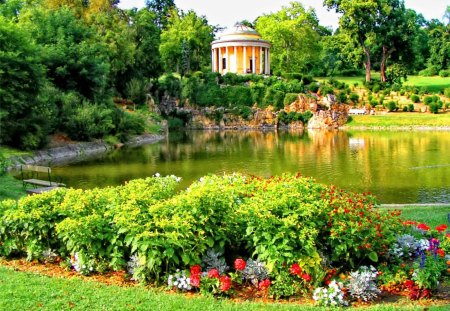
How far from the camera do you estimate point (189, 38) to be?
6688cm

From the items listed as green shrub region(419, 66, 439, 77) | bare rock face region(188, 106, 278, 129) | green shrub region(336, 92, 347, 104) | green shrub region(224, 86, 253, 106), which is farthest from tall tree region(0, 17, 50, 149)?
green shrub region(419, 66, 439, 77)

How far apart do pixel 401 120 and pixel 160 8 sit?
193 ft

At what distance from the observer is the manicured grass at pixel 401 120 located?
47.7m

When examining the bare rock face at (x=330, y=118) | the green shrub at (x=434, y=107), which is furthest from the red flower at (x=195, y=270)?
the green shrub at (x=434, y=107)

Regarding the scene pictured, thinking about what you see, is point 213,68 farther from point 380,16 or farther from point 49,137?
point 49,137

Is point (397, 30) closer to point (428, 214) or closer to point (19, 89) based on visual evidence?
point (19, 89)

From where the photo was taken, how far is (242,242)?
7246 mm

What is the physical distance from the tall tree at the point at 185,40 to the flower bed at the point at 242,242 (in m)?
57.1

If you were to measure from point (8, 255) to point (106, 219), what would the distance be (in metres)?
2.07

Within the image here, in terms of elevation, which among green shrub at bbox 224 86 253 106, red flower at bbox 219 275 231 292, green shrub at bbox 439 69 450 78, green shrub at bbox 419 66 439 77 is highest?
green shrub at bbox 419 66 439 77

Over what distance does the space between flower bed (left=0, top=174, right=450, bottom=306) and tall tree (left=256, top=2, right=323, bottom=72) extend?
206 ft

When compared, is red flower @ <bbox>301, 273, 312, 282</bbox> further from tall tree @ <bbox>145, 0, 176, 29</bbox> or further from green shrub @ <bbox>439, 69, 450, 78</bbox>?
tall tree @ <bbox>145, 0, 176, 29</bbox>

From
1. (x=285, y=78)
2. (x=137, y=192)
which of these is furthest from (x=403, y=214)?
(x=285, y=78)

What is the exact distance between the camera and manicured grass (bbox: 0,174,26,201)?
1306cm
